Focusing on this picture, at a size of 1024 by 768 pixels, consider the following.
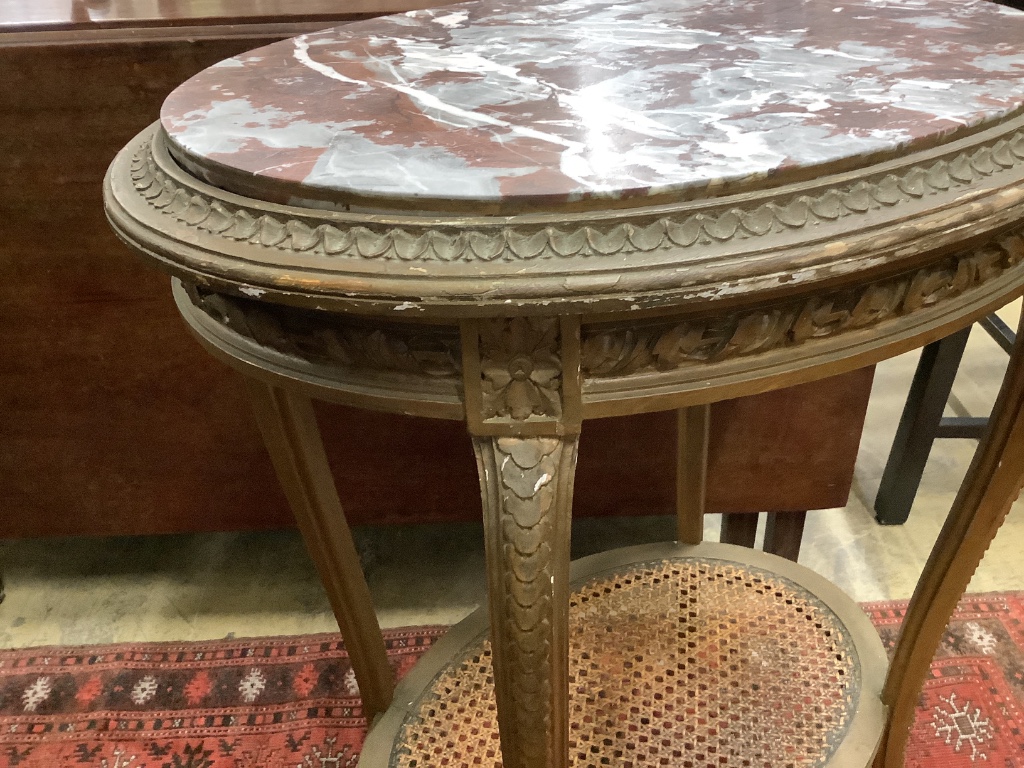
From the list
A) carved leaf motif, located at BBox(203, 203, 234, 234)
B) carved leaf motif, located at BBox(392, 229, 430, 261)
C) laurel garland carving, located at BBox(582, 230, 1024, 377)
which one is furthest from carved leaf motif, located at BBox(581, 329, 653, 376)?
carved leaf motif, located at BBox(203, 203, 234, 234)

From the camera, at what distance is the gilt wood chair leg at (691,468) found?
0.93 m

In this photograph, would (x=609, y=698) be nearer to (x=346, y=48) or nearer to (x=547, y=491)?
(x=547, y=491)

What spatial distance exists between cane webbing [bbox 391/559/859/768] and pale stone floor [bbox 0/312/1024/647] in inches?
13.0

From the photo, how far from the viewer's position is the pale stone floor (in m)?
1.21

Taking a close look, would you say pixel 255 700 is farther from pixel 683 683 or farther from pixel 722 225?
pixel 722 225

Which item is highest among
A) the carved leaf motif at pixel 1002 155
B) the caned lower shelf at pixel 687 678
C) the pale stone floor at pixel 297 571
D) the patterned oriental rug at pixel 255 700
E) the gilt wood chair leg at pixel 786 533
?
the carved leaf motif at pixel 1002 155

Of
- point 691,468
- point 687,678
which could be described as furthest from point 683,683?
point 691,468

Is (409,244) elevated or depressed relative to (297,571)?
elevated

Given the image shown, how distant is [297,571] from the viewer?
4.30 feet

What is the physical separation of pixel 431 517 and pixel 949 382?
80 cm

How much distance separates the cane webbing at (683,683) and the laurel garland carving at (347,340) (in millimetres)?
510

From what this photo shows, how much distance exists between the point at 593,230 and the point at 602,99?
0.54ft

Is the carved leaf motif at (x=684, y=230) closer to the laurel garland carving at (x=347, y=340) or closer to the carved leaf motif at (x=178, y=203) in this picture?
the laurel garland carving at (x=347, y=340)

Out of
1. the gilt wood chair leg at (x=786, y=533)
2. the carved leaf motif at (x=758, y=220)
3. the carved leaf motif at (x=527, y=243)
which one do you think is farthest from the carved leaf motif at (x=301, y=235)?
the gilt wood chair leg at (x=786, y=533)
